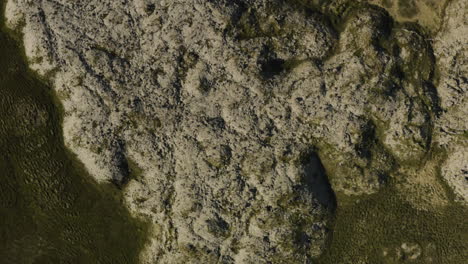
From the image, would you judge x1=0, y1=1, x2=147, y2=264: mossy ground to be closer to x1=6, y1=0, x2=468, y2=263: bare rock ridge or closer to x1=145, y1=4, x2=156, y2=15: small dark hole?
x1=6, y1=0, x2=468, y2=263: bare rock ridge

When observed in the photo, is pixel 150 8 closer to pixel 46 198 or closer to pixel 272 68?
pixel 272 68

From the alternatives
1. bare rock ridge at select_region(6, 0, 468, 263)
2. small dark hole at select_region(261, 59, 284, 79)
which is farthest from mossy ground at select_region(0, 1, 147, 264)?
small dark hole at select_region(261, 59, 284, 79)

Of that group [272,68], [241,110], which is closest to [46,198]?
[241,110]

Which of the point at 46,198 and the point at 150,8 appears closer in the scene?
the point at 150,8

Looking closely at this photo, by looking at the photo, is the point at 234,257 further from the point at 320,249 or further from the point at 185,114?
the point at 185,114

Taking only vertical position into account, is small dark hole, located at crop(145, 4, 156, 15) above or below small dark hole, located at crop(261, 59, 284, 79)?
above

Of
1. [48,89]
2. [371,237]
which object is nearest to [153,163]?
[48,89]

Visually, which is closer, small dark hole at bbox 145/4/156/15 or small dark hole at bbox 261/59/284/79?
small dark hole at bbox 261/59/284/79
